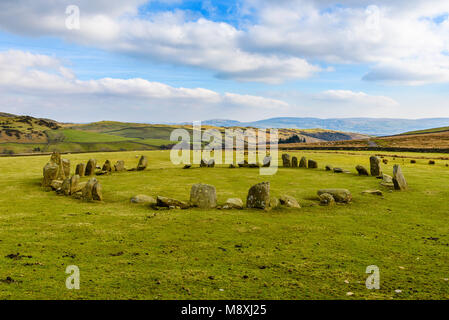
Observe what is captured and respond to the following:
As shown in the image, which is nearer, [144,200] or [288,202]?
[288,202]

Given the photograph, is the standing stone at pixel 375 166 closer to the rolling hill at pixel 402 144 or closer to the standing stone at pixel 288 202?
the standing stone at pixel 288 202

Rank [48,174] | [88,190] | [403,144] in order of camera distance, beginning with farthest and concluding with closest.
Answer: [403,144] → [48,174] → [88,190]

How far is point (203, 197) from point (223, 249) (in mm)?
6531

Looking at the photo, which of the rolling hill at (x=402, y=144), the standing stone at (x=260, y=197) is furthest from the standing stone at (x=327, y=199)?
the rolling hill at (x=402, y=144)

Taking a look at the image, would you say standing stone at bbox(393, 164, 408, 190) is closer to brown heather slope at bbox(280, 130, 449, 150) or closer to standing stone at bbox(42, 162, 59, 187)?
standing stone at bbox(42, 162, 59, 187)

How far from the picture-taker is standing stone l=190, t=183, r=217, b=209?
16.9 m

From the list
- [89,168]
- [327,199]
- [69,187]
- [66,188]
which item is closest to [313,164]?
[327,199]

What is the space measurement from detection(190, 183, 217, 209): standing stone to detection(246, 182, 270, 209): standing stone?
6.79 ft

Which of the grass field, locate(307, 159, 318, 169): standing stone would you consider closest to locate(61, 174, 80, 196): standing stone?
the grass field

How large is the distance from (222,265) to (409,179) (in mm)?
23930

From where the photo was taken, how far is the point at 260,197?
55.3 ft

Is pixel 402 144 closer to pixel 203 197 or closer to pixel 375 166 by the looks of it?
pixel 375 166
